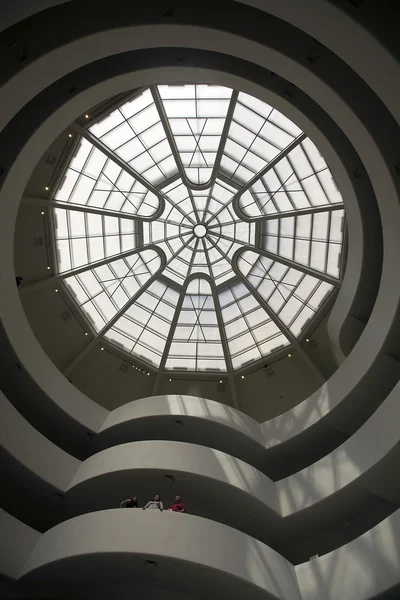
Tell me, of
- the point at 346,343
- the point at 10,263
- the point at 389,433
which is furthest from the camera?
the point at 346,343

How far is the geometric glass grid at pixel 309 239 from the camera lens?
60.2 ft

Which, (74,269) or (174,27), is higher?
(174,27)

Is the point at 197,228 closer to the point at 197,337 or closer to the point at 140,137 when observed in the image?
the point at 140,137

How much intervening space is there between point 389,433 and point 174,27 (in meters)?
13.0

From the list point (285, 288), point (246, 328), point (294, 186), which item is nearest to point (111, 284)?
point (246, 328)

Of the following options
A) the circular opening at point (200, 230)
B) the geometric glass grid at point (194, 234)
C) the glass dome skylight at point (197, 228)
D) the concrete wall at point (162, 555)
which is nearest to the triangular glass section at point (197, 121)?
the glass dome skylight at point (197, 228)

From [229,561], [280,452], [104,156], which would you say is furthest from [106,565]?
[104,156]

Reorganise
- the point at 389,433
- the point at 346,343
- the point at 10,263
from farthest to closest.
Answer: the point at 346,343
the point at 10,263
the point at 389,433

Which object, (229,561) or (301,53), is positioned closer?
(301,53)

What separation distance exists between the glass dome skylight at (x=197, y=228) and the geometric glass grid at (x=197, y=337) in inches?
2.3

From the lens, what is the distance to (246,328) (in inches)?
896

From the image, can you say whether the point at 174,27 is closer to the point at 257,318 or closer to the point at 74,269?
the point at 74,269

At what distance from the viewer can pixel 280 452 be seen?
17.8 m

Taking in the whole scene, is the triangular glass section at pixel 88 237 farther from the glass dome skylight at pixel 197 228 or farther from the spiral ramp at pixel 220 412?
the spiral ramp at pixel 220 412
